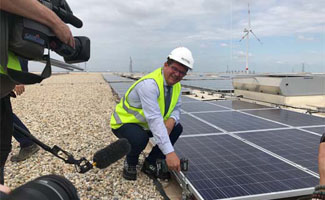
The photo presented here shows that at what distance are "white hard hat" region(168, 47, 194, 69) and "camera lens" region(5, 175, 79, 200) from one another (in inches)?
97.5

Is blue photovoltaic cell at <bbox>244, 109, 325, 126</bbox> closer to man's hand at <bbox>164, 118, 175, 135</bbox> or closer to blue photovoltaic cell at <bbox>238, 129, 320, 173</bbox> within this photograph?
blue photovoltaic cell at <bbox>238, 129, 320, 173</bbox>

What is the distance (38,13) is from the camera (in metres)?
1.29

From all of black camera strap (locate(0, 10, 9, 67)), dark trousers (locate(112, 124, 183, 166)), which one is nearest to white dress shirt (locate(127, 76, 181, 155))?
dark trousers (locate(112, 124, 183, 166))

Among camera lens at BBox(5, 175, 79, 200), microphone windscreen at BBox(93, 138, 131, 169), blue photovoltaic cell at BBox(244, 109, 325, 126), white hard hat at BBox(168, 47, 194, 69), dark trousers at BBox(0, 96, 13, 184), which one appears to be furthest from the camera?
blue photovoltaic cell at BBox(244, 109, 325, 126)

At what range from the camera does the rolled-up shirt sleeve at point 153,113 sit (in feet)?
10.4

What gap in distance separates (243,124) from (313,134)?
1.37 m

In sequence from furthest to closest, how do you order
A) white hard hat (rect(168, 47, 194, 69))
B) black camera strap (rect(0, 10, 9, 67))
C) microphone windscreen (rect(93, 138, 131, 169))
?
white hard hat (rect(168, 47, 194, 69)) < microphone windscreen (rect(93, 138, 131, 169)) < black camera strap (rect(0, 10, 9, 67))

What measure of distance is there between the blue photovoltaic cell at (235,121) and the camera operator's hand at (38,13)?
14.4ft

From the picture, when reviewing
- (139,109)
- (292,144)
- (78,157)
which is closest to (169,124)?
(139,109)

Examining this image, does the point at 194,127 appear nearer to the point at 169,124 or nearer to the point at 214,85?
the point at 169,124

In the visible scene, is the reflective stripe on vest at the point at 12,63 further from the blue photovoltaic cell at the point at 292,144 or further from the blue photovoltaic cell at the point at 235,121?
the blue photovoltaic cell at the point at 235,121

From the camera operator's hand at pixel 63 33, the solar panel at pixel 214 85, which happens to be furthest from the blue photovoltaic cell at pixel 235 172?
the solar panel at pixel 214 85

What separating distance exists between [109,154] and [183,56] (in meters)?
1.71

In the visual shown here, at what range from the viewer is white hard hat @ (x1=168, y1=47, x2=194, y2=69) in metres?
3.33
